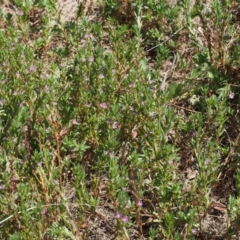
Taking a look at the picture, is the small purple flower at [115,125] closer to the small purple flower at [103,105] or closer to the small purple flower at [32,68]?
the small purple flower at [103,105]

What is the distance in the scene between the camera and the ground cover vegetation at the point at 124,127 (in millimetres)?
3686

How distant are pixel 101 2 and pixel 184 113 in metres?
1.36

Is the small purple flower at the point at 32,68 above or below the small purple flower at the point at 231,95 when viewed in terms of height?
above

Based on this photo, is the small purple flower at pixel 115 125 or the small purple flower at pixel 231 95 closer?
the small purple flower at pixel 115 125

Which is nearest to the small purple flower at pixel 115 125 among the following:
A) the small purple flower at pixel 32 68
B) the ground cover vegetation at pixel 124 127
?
the ground cover vegetation at pixel 124 127

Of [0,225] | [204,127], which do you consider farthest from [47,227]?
[204,127]

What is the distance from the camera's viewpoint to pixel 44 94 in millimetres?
4051

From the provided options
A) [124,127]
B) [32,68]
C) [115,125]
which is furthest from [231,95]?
→ [32,68]

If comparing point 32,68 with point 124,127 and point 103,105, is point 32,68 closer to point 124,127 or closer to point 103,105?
point 103,105

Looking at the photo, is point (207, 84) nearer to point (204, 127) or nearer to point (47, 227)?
point (204, 127)

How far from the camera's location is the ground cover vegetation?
3686mm

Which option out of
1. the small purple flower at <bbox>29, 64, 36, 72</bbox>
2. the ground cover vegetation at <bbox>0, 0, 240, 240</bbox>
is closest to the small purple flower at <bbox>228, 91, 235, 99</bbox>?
the ground cover vegetation at <bbox>0, 0, 240, 240</bbox>

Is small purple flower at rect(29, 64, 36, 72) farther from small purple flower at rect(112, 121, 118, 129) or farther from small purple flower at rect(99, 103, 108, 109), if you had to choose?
small purple flower at rect(112, 121, 118, 129)

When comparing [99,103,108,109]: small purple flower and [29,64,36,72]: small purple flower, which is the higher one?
[29,64,36,72]: small purple flower
